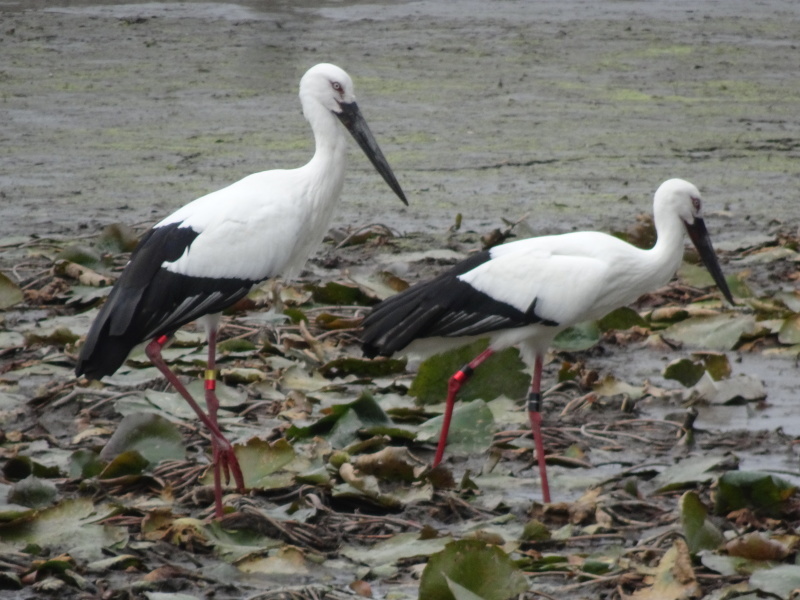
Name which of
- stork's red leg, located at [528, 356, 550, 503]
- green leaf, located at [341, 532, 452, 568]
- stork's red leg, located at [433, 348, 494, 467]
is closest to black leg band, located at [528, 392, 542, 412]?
stork's red leg, located at [528, 356, 550, 503]

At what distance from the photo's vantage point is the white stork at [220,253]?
5.20 m

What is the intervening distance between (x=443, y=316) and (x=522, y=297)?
1.04ft

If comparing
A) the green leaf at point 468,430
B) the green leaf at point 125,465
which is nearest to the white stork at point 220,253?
the green leaf at point 125,465

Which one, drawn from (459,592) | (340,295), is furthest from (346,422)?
(340,295)

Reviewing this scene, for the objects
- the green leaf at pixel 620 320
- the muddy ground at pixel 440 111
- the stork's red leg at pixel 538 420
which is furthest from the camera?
the muddy ground at pixel 440 111

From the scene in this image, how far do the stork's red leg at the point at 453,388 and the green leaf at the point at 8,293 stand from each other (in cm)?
253

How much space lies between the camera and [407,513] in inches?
196

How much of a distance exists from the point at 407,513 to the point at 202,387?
1531mm

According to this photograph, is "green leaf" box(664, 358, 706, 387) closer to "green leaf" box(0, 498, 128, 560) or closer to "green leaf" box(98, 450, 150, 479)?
"green leaf" box(98, 450, 150, 479)

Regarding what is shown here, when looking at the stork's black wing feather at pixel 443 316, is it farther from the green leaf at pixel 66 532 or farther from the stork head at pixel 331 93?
the green leaf at pixel 66 532

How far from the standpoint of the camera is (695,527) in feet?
14.5

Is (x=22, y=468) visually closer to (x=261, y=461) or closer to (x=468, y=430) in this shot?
(x=261, y=461)

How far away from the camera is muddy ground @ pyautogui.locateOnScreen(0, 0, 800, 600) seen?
9.55 m

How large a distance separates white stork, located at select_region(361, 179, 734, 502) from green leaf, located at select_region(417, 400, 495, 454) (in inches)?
3.7
